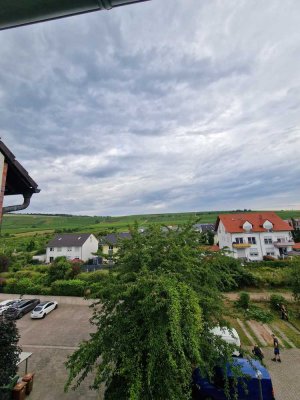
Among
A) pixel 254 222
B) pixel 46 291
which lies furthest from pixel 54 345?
pixel 254 222

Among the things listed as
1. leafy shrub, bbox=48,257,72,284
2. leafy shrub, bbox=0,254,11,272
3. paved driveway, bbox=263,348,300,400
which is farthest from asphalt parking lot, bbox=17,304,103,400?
leafy shrub, bbox=0,254,11,272

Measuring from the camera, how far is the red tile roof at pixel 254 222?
4681 centimetres

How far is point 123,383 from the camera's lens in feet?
26.5

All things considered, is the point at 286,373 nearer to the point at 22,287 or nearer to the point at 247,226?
the point at 22,287

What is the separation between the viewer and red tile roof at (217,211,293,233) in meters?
46.8

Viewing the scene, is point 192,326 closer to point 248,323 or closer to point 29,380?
point 29,380

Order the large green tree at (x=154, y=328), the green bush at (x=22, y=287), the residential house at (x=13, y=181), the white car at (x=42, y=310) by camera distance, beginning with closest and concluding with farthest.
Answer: the large green tree at (x=154, y=328)
the residential house at (x=13, y=181)
the white car at (x=42, y=310)
the green bush at (x=22, y=287)

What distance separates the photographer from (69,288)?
1129 inches

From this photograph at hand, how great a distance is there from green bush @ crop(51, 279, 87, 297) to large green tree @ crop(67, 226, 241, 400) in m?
20.6

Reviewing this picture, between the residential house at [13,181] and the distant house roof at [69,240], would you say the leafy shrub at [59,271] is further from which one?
the distant house roof at [69,240]

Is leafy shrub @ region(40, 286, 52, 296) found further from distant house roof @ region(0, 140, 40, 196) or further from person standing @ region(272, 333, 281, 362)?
person standing @ region(272, 333, 281, 362)

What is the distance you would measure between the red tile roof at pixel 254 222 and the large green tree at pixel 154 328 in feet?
131

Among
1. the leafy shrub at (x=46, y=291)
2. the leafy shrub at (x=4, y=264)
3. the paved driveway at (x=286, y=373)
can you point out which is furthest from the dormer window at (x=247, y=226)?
the leafy shrub at (x=4, y=264)

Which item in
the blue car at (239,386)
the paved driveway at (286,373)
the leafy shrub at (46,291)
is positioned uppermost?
the leafy shrub at (46,291)
